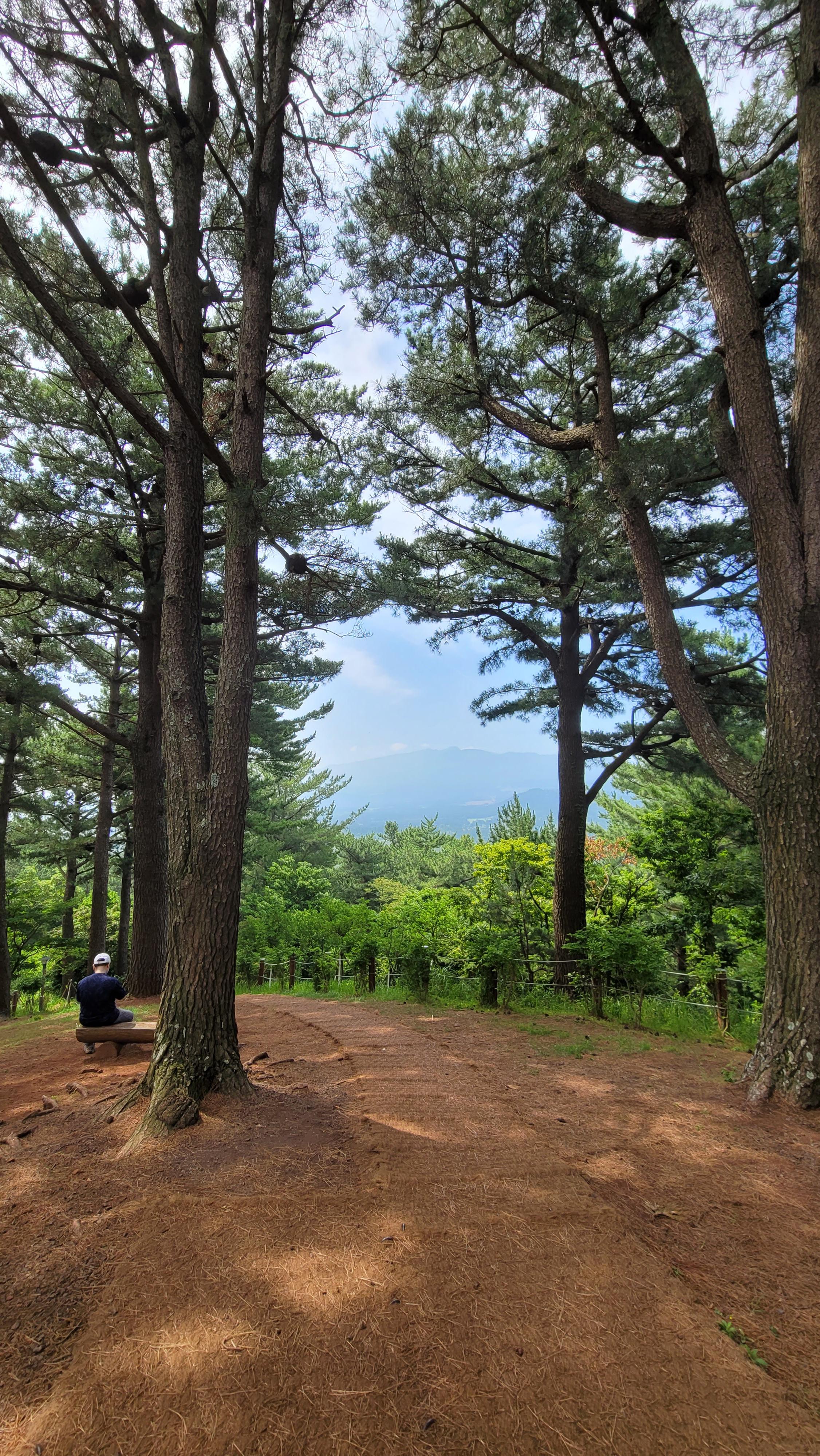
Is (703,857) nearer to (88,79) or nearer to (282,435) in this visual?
(282,435)

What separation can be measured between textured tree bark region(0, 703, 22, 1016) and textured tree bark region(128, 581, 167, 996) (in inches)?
160

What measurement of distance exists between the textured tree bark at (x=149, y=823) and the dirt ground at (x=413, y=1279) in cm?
466

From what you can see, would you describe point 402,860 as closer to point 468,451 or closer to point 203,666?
point 468,451

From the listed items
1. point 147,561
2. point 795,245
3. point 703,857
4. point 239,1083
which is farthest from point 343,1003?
point 795,245

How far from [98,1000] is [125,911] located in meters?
15.2

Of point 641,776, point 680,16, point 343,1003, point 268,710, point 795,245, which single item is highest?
point 680,16

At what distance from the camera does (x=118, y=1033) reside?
524 cm

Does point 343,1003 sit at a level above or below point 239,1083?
below

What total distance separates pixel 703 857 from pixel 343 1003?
5075 millimetres

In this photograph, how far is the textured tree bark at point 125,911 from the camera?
705 inches

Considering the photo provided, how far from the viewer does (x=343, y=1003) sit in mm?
7980

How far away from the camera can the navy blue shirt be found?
5.32 m

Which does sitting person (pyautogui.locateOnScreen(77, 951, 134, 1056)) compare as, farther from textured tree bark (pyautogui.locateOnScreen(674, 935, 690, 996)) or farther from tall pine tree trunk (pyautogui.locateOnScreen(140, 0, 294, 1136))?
textured tree bark (pyautogui.locateOnScreen(674, 935, 690, 996))

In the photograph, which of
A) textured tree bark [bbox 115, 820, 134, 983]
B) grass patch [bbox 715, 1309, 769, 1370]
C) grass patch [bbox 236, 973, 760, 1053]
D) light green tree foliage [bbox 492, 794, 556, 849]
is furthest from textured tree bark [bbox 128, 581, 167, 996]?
textured tree bark [bbox 115, 820, 134, 983]
